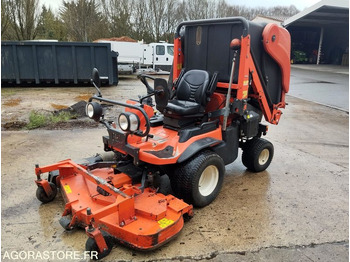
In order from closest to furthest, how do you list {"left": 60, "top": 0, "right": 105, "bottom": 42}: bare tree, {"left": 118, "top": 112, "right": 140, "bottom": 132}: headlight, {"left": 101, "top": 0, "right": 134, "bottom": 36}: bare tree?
{"left": 118, "top": 112, "right": 140, "bottom": 132}: headlight → {"left": 60, "top": 0, "right": 105, "bottom": 42}: bare tree → {"left": 101, "top": 0, "right": 134, "bottom": 36}: bare tree

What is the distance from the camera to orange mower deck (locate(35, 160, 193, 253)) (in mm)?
2418

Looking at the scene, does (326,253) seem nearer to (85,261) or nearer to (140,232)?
(140,232)

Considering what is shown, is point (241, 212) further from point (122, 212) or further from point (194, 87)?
point (194, 87)

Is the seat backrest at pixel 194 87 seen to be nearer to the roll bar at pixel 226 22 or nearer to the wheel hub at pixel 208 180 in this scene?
the roll bar at pixel 226 22

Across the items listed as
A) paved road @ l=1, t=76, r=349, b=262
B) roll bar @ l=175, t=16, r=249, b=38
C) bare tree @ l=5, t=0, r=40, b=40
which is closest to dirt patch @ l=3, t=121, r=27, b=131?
paved road @ l=1, t=76, r=349, b=262

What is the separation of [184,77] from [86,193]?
1.74m

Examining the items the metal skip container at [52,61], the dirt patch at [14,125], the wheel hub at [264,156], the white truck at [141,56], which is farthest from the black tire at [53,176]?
the white truck at [141,56]

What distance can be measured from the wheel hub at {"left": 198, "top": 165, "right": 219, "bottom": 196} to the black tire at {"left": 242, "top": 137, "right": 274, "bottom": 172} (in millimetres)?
Answer: 951

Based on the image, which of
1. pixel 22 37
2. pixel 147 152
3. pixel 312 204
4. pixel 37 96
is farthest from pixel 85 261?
pixel 22 37

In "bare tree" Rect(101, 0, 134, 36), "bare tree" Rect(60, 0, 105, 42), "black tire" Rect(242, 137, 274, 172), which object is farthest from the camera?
"bare tree" Rect(101, 0, 134, 36)

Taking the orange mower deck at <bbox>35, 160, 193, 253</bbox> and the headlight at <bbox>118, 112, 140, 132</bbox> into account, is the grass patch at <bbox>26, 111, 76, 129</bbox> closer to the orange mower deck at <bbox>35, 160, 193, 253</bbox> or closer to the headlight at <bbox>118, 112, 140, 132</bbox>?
the orange mower deck at <bbox>35, 160, 193, 253</bbox>

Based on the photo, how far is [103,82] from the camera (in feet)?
41.6

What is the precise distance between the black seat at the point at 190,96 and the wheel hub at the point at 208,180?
0.65m

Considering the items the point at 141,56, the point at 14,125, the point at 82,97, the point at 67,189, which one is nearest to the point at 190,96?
the point at 67,189
